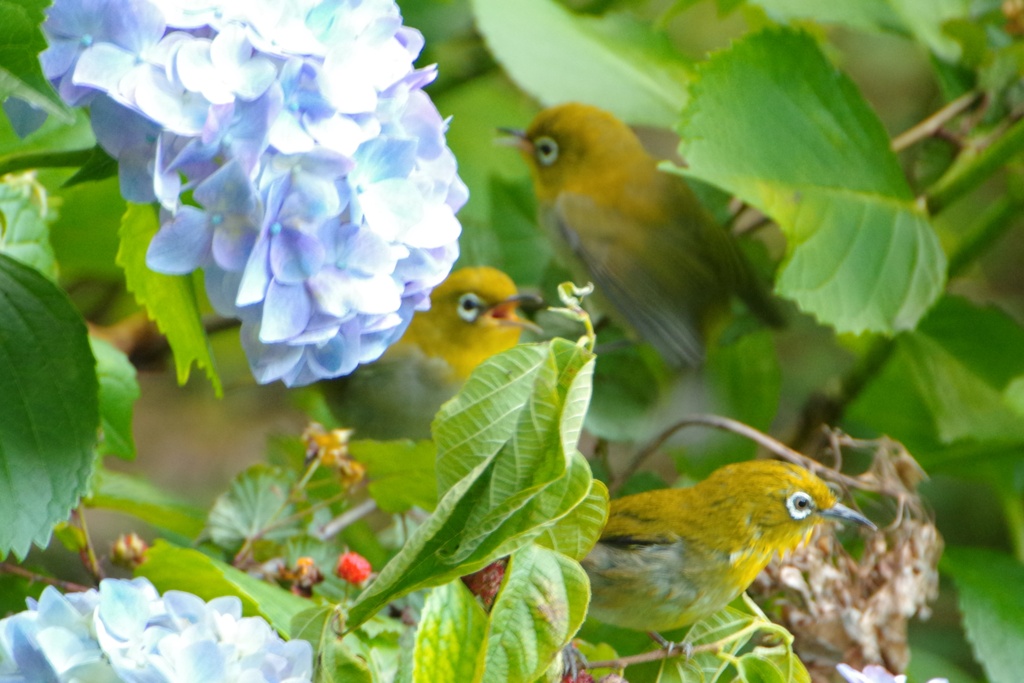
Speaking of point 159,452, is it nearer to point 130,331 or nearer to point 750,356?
point 130,331

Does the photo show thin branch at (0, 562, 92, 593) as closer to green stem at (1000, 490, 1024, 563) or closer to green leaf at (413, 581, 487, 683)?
green leaf at (413, 581, 487, 683)

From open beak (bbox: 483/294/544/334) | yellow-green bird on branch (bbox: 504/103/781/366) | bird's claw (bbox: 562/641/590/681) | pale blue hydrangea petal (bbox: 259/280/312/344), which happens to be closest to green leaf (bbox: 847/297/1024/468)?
yellow-green bird on branch (bbox: 504/103/781/366)

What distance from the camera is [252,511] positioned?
93 cm

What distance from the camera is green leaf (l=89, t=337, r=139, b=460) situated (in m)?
0.92


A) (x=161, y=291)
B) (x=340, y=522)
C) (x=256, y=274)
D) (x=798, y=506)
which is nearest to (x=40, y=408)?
(x=161, y=291)

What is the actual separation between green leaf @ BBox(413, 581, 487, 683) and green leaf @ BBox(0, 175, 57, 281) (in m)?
0.41

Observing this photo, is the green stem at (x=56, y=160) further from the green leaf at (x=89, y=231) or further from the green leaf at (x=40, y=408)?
the green leaf at (x=89, y=231)

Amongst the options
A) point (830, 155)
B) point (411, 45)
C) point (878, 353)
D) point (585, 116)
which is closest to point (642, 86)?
point (585, 116)

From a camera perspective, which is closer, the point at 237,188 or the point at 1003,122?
the point at 237,188

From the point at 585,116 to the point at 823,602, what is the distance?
2.57 ft

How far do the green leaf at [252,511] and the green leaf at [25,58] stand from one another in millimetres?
515

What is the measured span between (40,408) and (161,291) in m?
0.09

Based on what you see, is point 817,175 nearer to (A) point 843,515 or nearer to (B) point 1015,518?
(A) point 843,515

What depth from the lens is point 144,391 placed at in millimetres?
2338
